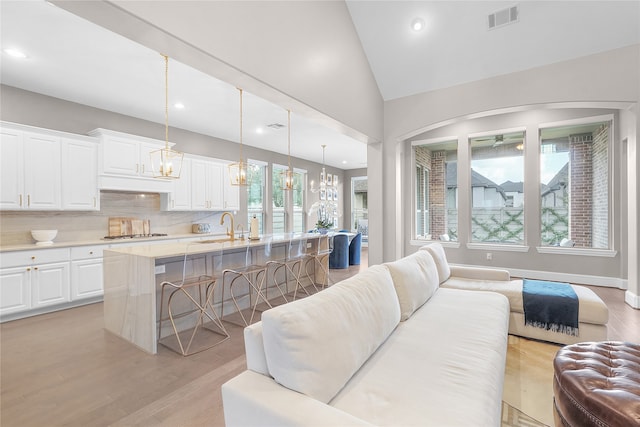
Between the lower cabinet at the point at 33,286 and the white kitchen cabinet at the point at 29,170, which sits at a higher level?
the white kitchen cabinet at the point at 29,170

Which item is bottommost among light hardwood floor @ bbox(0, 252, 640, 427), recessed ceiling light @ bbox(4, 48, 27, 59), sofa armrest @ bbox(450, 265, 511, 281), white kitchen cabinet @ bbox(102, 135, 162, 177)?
light hardwood floor @ bbox(0, 252, 640, 427)

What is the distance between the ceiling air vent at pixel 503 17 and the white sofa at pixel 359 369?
3714 mm

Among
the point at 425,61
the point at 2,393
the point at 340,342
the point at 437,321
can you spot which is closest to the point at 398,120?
the point at 425,61

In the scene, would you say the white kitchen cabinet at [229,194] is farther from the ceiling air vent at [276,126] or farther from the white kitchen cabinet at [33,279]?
the white kitchen cabinet at [33,279]

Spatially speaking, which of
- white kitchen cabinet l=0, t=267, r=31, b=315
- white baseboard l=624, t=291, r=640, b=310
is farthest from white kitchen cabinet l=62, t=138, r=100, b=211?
white baseboard l=624, t=291, r=640, b=310

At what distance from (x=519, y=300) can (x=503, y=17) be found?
10.9 feet

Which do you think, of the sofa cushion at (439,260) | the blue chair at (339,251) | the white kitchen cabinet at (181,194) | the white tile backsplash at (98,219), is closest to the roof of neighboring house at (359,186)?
the blue chair at (339,251)

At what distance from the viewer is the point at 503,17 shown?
11.8 feet

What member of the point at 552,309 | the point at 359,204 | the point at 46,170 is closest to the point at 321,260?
the point at 552,309

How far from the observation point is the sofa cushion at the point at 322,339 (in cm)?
118

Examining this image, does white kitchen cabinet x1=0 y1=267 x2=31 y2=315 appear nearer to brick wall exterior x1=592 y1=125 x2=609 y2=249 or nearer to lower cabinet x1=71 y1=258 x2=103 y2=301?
lower cabinet x1=71 y1=258 x2=103 y2=301

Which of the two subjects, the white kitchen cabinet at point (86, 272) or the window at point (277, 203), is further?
the window at point (277, 203)

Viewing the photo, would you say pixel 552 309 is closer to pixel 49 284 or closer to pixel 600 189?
pixel 600 189

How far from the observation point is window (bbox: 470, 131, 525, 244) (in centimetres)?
546
